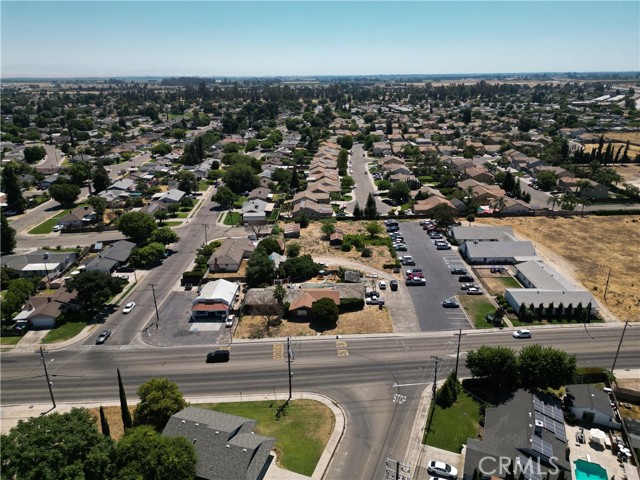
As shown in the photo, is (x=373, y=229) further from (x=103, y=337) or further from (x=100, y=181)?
(x=100, y=181)

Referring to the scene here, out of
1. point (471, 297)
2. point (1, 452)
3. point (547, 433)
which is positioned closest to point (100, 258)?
point (1, 452)

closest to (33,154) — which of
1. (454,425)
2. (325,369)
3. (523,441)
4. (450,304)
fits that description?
(325,369)

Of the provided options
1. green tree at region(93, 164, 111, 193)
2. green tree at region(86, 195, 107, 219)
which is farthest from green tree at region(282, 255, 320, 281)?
green tree at region(93, 164, 111, 193)

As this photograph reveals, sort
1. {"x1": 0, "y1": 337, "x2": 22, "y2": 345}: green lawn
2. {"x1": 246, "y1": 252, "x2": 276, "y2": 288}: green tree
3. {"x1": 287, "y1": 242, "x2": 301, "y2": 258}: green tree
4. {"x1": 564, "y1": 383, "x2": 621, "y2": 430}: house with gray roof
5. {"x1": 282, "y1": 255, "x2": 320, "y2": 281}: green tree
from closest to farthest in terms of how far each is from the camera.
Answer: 1. {"x1": 564, "y1": 383, "x2": 621, "y2": 430}: house with gray roof
2. {"x1": 0, "y1": 337, "x2": 22, "y2": 345}: green lawn
3. {"x1": 246, "y1": 252, "x2": 276, "y2": 288}: green tree
4. {"x1": 282, "y1": 255, "x2": 320, "y2": 281}: green tree
5. {"x1": 287, "y1": 242, "x2": 301, "y2": 258}: green tree

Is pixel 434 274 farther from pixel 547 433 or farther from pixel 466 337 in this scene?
pixel 547 433

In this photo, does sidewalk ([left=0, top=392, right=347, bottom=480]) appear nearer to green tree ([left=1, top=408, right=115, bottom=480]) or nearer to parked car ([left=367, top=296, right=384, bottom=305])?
green tree ([left=1, top=408, right=115, bottom=480])

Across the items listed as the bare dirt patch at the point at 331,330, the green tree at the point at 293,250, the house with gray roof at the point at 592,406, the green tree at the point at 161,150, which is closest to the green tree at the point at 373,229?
the green tree at the point at 293,250
